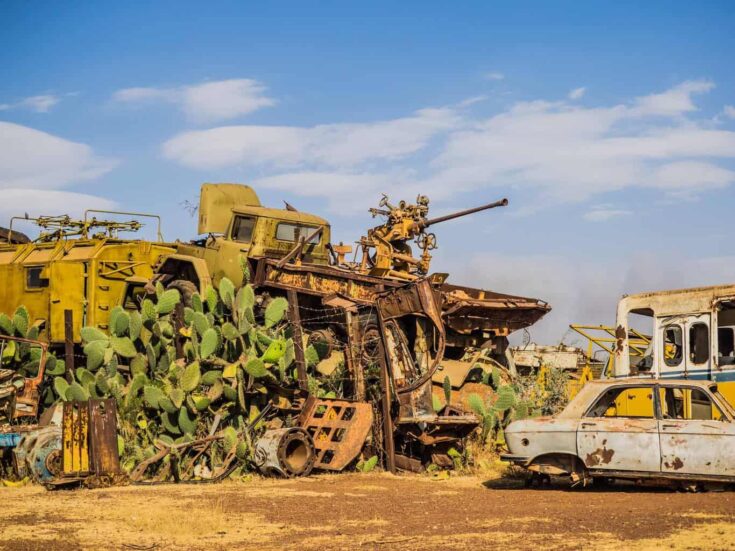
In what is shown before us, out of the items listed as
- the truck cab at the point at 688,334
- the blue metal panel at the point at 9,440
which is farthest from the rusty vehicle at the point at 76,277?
the truck cab at the point at 688,334

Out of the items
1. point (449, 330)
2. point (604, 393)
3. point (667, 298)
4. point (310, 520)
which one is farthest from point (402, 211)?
point (310, 520)

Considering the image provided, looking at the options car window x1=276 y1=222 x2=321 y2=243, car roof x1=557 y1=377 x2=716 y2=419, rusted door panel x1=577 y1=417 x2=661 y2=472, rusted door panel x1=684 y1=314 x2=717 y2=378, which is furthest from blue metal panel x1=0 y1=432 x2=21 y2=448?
rusted door panel x1=684 y1=314 x2=717 y2=378

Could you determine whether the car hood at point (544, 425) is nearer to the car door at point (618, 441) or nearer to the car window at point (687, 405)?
the car door at point (618, 441)

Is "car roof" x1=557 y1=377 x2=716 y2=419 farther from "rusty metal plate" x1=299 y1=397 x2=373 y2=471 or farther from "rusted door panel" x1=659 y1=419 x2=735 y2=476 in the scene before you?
"rusty metal plate" x1=299 y1=397 x2=373 y2=471

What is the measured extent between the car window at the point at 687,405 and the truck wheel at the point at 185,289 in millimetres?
9040

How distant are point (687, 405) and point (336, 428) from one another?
4.93m

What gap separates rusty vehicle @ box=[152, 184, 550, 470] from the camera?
1400 centimetres

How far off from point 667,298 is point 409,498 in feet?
16.1

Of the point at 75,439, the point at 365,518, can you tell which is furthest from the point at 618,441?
the point at 75,439

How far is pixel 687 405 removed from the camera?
11.8 metres

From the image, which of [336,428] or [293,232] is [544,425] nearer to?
[336,428]

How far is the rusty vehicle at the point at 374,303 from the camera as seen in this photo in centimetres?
1400

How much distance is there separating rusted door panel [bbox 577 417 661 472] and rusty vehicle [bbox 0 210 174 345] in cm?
1080

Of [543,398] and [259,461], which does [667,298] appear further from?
[259,461]
